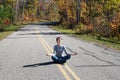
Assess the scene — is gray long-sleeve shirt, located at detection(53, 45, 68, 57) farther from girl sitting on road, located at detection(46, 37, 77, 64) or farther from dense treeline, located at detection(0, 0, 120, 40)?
dense treeline, located at detection(0, 0, 120, 40)

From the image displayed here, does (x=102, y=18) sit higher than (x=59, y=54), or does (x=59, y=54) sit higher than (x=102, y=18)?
(x=59, y=54)

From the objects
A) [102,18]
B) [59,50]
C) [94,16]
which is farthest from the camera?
[94,16]

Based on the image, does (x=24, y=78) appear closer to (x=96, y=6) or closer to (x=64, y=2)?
(x=96, y=6)

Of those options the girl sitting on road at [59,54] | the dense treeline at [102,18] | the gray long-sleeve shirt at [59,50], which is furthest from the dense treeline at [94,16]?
the gray long-sleeve shirt at [59,50]

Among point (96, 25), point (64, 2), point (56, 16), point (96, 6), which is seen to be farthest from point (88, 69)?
point (56, 16)

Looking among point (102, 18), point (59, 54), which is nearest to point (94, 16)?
point (102, 18)

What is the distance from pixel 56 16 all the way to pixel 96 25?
105171mm

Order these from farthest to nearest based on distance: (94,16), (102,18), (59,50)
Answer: (94,16), (102,18), (59,50)

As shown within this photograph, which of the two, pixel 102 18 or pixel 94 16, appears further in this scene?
pixel 94 16

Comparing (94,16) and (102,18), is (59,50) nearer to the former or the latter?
(102,18)

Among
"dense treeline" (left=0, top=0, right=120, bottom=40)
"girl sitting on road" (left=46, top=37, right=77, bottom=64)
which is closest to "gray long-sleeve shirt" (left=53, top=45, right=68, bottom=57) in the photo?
"girl sitting on road" (left=46, top=37, right=77, bottom=64)

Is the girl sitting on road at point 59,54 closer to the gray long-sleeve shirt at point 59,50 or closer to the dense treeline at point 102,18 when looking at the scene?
the gray long-sleeve shirt at point 59,50

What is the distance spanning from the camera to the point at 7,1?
90.2 m

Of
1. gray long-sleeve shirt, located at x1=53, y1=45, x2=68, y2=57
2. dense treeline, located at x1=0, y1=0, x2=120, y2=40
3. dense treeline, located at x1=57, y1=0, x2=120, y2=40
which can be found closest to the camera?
gray long-sleeve shirt, located at x1=53, y1=45, x2=68, y2=57
